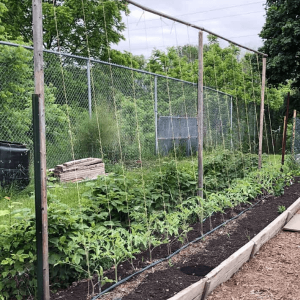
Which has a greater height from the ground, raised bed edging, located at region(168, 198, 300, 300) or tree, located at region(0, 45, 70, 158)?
tree, located at region(0, 45, 70, 158)

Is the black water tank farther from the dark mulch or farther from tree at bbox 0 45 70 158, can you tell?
the dark mulch

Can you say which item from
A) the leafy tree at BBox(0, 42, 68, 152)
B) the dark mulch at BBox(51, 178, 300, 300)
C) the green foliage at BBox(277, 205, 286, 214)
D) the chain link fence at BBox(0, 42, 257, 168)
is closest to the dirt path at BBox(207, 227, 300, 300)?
the dark mulch at BBox(51, 178, 300, 300)

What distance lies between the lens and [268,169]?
6988 millimetres

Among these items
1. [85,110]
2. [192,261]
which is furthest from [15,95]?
[192,261]

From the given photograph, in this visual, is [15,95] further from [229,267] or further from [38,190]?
[229,267]

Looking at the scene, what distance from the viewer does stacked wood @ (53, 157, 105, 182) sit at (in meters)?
6.95

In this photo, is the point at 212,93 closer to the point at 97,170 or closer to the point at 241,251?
the point at 97,170

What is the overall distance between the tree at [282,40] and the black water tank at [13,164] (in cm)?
1020

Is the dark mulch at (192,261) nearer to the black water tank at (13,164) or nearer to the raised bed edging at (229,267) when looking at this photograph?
the raised bed edging at (229,267)

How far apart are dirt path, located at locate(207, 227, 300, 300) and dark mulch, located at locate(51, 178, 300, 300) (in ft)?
0.74

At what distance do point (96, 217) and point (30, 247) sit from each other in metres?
0.88

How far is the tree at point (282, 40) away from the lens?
498 inches

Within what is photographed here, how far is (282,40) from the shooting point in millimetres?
12789

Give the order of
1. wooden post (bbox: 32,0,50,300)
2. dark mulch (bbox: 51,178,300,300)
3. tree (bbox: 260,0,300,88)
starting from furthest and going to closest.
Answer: tree (bbox: 260,0,300,88)
dark mulch (bbox: 51,178,300,300)
wooden post (bbox: 32,0,50,300)
